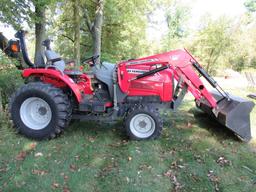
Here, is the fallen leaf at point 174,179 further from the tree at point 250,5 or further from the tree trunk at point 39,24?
the tree at point 250,5

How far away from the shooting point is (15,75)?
5883mm

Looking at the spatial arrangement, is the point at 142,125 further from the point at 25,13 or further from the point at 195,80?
the point at 25,13

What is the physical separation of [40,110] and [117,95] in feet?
4.25

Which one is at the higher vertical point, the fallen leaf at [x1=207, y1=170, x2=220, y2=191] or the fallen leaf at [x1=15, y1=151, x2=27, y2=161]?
the fallen leaf at [x1=15, y1=151, x2=27, y2=161]

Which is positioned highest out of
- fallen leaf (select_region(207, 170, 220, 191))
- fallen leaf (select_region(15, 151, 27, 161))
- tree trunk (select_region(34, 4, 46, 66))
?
tree trunk (select_region(34, 4, 46, 66))

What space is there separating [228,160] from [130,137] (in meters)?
1.52

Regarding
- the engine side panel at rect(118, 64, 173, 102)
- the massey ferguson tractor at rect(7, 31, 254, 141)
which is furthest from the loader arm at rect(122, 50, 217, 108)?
the engine side panel at rect(118, 64, 173, 102)

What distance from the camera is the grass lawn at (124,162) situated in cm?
318

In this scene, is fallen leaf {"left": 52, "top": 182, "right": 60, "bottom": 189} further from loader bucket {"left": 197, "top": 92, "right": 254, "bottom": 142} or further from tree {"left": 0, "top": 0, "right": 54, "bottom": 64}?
tree {"left": 0, "top": 0, "right": 54, "bottom": 64}

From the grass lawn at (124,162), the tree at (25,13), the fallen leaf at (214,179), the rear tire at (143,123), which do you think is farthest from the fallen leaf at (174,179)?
the tree at (25,13)

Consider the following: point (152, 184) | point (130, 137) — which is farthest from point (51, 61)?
point (152, 184)

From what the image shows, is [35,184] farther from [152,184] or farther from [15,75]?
[15,75]

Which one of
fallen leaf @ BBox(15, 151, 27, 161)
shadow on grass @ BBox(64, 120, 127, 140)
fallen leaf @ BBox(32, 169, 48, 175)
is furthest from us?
shadow on grass @ BBox(64, 120, 127, 140)

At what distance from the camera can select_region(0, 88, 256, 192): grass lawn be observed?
318 centimetres
